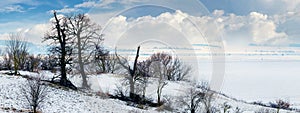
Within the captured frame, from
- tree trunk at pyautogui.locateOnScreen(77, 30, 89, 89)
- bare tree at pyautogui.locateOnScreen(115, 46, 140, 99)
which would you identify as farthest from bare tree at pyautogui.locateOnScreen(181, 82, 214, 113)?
tree trunk at pyautogui.locateOnScreen(77, 30, 89, 89)

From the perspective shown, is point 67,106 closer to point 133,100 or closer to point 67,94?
point 67,94

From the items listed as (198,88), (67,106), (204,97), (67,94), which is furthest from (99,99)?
(198,88)

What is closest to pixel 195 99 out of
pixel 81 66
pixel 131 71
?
pixel 131 71

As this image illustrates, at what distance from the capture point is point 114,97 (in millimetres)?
38625

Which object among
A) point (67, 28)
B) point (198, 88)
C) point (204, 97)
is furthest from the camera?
point (198, 88)

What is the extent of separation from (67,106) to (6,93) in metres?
5.62

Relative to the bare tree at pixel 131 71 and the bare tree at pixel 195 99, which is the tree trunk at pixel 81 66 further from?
the bare tree at pixel 195 99

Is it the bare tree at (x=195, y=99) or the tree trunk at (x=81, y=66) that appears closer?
the tree trunk at (x=81, y=66)

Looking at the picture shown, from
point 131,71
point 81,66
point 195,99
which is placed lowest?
point 195,99

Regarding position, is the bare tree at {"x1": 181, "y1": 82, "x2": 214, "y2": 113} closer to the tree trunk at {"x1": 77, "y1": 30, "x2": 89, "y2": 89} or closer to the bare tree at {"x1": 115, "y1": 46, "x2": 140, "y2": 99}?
the bare tree at {"x1": 115, "y1": 46, "x2": 140, "y2": 99}

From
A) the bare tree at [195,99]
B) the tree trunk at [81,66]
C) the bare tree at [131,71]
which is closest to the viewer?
the bare tree at [131,71]

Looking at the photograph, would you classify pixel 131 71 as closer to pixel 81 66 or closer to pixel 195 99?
pixel 81 66

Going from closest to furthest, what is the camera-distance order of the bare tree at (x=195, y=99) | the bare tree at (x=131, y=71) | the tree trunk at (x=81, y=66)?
the bare tree at (x=131, y=71), the tree trunk at (x=81, y=66), the bare tree at (x=195, y=99)

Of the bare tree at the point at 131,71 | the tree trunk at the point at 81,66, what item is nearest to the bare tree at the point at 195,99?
the bare tree at the point at 131,71
